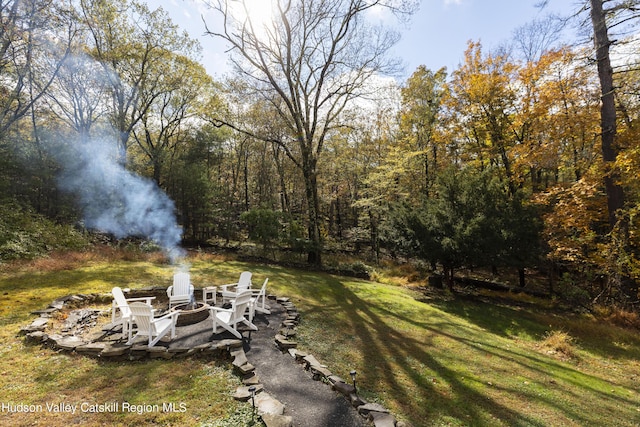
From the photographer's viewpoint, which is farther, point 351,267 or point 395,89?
point 395,89

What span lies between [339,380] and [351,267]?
1061 centimetres

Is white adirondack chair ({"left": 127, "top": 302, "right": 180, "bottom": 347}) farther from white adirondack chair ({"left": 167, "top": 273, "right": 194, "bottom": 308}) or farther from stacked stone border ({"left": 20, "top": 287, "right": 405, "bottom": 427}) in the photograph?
white adirondack chair ({"left": 167, "top": 273, "right": 194, "bottom": 308})

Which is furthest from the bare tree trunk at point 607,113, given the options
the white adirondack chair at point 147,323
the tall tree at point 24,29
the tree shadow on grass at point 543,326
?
the tall tree at point 24,29

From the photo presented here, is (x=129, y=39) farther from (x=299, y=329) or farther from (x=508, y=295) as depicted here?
(x=508, y=295)

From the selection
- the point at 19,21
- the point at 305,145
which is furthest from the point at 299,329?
the point at 19,21

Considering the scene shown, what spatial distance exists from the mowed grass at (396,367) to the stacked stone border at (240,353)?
172 mm

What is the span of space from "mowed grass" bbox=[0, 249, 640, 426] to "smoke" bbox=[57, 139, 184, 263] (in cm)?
634

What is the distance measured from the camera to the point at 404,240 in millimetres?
12992

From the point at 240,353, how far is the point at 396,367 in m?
2.58

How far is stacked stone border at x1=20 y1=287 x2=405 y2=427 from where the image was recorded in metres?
3.23

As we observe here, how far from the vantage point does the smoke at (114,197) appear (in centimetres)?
1608

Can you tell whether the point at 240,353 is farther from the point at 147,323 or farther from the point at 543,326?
the point at 543,326

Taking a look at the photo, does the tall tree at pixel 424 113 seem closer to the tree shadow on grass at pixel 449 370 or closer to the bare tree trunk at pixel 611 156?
the bare tree trunk at pixel 611 156

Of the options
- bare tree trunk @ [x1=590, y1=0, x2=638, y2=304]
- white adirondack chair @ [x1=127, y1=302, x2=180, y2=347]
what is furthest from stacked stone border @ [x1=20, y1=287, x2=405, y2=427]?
bare tree trunk @ [x1=590, y1=0, x2=638, y2=304]
